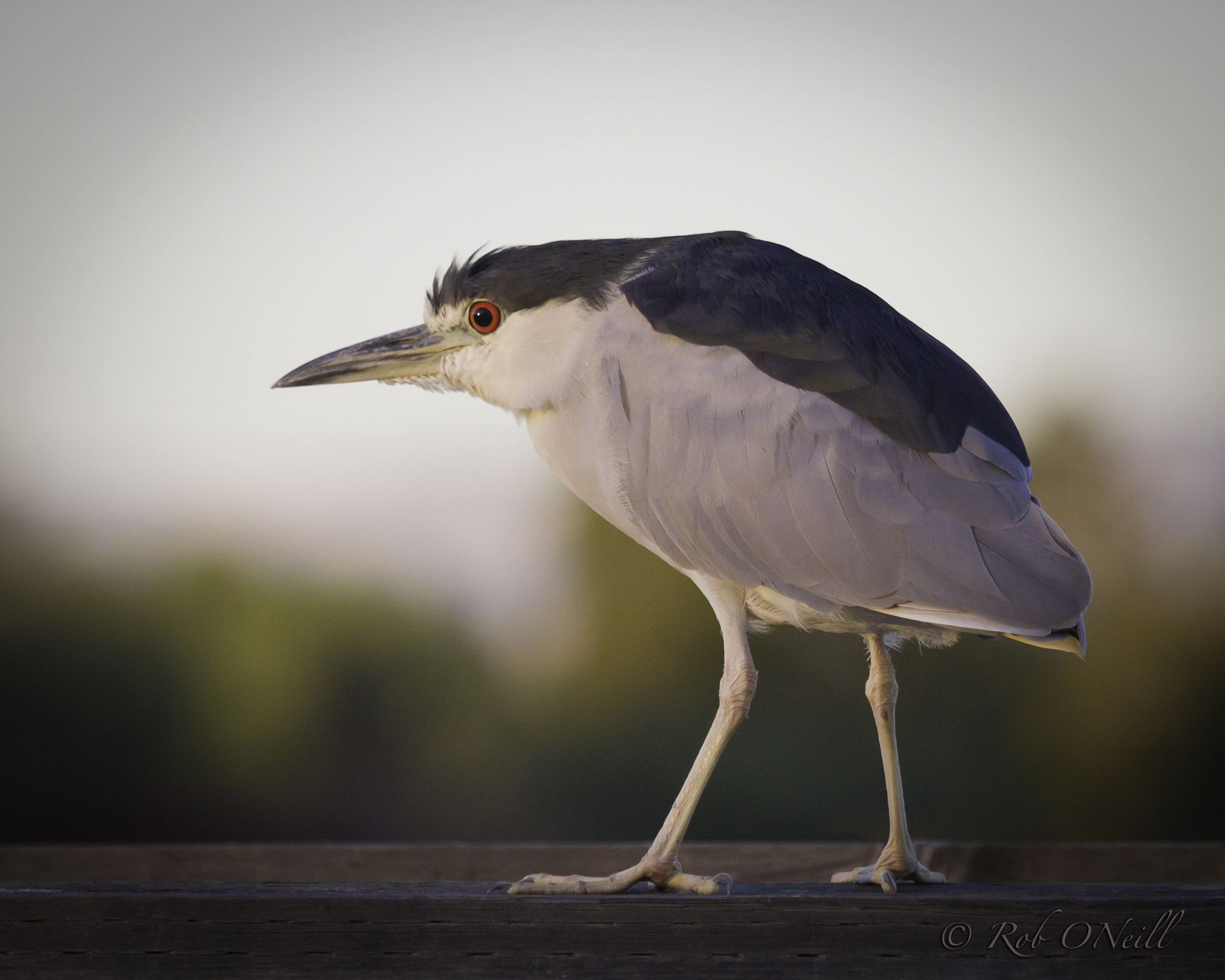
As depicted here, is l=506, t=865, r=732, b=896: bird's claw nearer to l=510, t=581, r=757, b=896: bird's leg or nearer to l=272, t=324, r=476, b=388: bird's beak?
l=510, t=581, r=757, b=896: bird's leg

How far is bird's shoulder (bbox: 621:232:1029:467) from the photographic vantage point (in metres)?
2.58

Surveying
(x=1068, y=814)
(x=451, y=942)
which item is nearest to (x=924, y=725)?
(x=1068, y=814)

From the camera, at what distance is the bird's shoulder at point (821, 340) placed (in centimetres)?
258

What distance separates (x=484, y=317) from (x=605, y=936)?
1635mm

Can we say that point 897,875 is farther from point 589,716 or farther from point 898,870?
point 589,716

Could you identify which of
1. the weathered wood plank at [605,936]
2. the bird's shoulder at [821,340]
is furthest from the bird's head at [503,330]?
the weathered wood plank at [605,936]

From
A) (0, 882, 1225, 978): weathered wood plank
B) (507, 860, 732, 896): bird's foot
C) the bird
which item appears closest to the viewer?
(0, 882, 1225, 978): weathered wood plank

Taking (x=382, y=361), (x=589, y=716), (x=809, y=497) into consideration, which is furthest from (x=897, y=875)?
(x=589, y=716)

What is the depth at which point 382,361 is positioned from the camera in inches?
120

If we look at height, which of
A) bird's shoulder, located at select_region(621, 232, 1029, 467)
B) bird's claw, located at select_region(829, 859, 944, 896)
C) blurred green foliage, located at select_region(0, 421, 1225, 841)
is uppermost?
bird's shoulder, located at select_region(621, 232, 1029, 467)

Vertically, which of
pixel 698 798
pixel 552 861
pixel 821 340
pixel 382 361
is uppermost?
pixel 821 340

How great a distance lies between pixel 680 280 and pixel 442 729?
14.2 m

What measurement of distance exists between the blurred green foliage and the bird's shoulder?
32.0 ft

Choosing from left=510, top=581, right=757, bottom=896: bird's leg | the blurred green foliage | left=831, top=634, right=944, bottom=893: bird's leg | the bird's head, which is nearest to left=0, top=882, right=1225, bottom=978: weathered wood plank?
left=510, top=581, right=757, bottom=896: bird's leg
